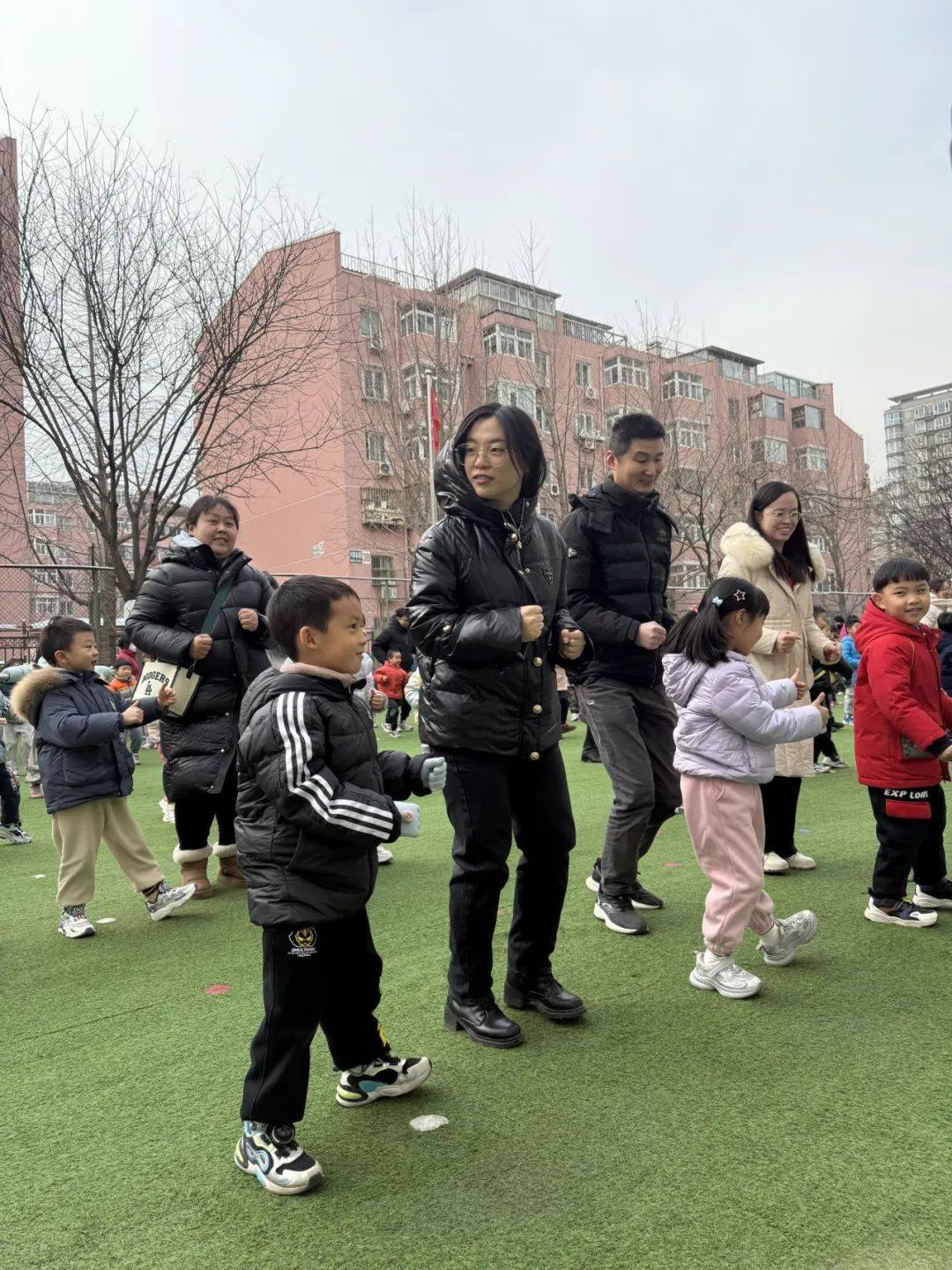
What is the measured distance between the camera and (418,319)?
840 inches

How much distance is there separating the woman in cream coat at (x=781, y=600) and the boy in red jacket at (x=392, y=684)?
879cm

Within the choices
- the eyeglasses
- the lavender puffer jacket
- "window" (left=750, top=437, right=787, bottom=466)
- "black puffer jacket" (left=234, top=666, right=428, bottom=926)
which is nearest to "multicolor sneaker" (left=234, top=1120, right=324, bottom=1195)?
"black puffer jacket" (left=234, top=666, right=428, bottom=926)

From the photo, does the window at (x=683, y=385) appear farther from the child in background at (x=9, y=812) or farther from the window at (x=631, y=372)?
the child in background at (x=9, y=812)

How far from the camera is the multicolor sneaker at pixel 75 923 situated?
442cm

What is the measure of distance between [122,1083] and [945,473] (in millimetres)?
25318

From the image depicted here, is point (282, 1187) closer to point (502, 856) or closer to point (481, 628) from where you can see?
point (502, 856)

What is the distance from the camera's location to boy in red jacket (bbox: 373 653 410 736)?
535 inches

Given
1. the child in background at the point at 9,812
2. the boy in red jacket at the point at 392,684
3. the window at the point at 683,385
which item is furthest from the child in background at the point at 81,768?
the window at the point at 683,385

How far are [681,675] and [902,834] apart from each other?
130 centimetres

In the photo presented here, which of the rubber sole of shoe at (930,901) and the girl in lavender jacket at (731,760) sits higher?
the girl in lavender jacket at (731,760)

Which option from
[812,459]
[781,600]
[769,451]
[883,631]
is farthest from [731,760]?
[812,459]

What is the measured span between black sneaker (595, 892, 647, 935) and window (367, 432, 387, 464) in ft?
64.5

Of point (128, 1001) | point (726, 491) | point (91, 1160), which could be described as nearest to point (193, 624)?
point (128, 1001)

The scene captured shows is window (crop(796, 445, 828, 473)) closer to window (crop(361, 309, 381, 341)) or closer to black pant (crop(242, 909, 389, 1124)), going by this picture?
window (crop(361, 309, 381, 341))
